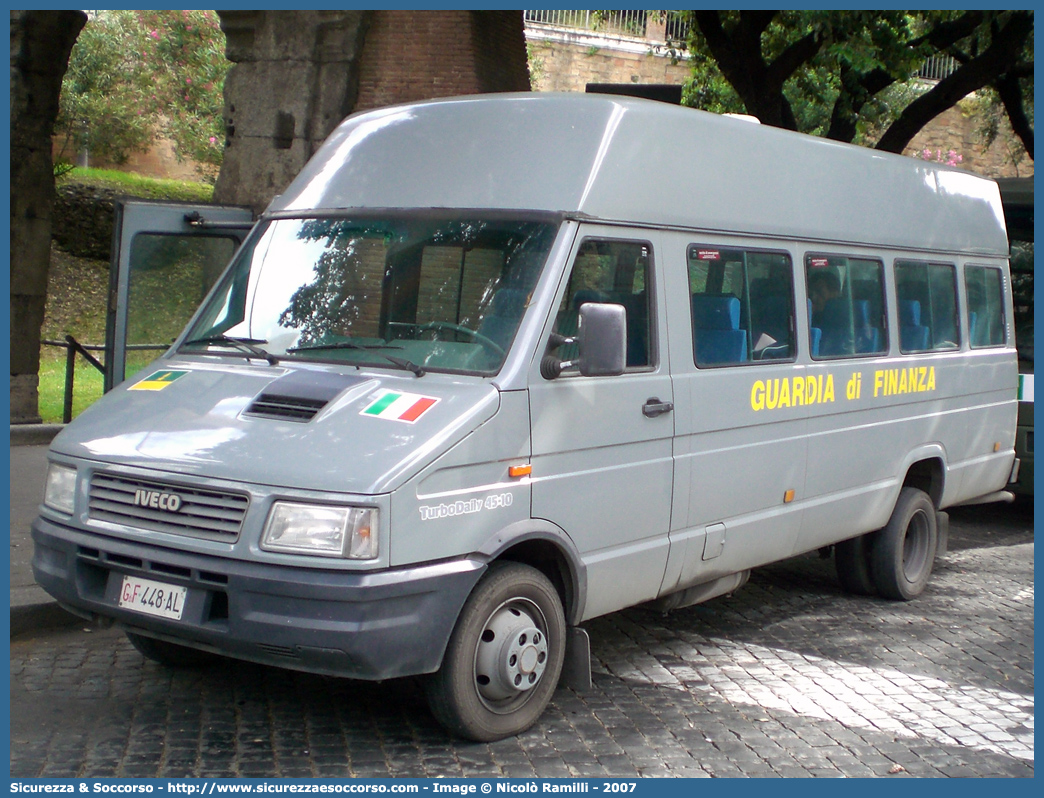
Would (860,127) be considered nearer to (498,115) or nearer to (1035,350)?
(1035,350)

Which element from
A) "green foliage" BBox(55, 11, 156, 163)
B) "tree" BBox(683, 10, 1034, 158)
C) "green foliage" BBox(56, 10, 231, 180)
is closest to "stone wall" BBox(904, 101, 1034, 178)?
"tree" BBox(683, 10, 1034, 158)

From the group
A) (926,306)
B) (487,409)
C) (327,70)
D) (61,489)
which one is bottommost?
(61,489)

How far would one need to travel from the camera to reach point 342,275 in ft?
18.0

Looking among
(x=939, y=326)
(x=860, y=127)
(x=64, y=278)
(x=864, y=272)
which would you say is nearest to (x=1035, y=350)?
(x=939, y=326)

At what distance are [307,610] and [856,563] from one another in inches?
176

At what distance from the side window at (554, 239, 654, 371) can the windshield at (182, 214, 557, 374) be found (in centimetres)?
19

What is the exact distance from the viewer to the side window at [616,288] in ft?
17.0

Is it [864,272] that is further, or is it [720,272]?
[864,272]

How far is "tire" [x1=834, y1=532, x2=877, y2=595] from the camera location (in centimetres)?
770

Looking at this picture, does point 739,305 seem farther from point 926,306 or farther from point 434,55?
point 434,55

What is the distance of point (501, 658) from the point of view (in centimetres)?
488

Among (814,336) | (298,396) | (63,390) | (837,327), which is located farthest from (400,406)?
(63,390)

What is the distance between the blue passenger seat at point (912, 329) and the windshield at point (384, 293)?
3279 mm

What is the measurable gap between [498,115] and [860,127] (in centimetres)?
1532
